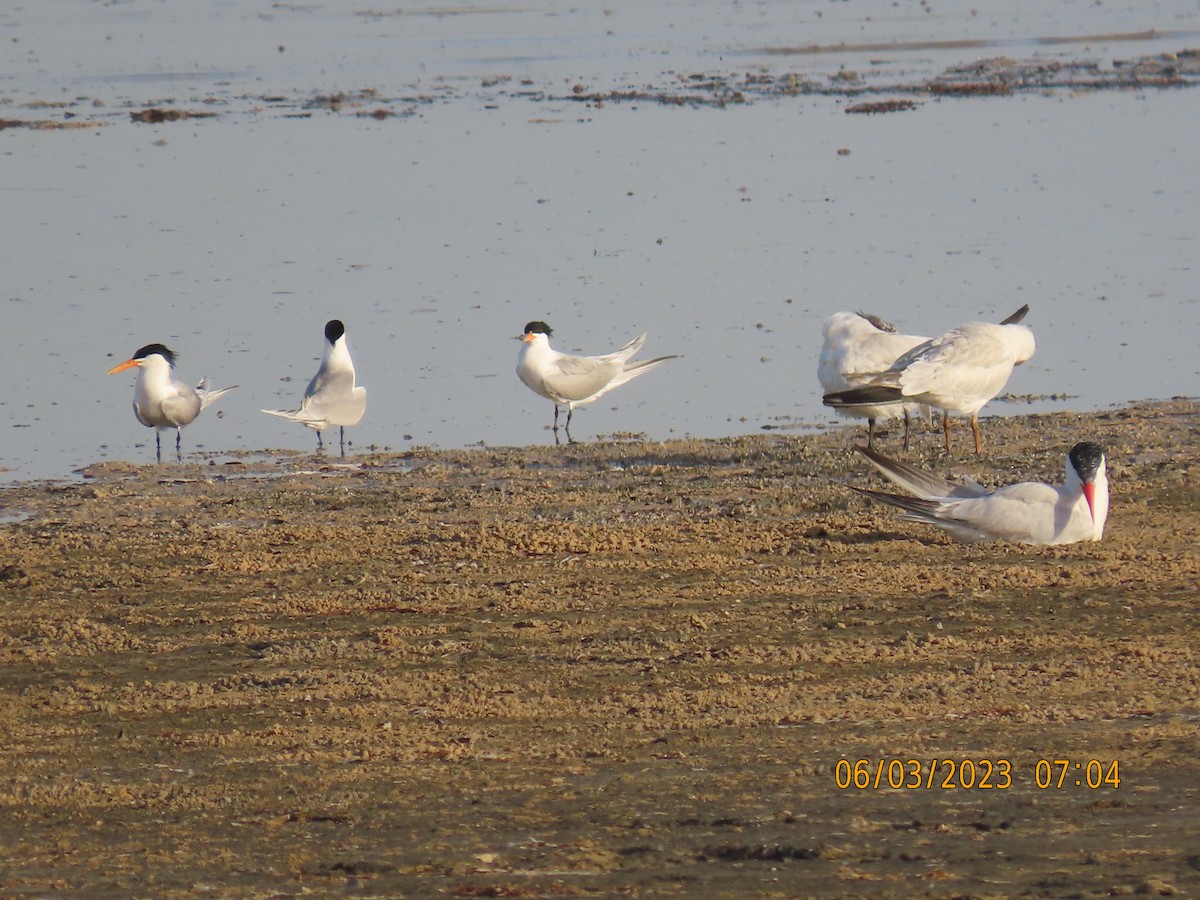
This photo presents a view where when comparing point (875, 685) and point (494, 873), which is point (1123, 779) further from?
point (494, 873)

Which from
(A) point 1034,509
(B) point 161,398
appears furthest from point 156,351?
(A) point 1034,509

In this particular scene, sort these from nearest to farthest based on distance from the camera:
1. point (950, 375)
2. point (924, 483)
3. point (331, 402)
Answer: point (924, 483) → point (950, 375) → point (331, 402)

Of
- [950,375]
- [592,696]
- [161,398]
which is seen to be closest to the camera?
[592,696]

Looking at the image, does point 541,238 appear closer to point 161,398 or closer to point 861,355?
point 161,398

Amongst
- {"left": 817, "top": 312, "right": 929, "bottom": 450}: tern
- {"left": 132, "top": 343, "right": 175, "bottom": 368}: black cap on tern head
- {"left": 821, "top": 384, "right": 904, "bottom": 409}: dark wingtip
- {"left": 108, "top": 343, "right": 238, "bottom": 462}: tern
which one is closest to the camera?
{"left": 821, "top": 384, "right": 904, "bottom": 409}: dark wingtip

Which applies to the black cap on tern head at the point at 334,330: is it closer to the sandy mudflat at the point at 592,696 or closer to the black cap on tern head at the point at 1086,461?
the sandy mudflat at the point at 592,696

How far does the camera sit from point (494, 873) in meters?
4.46

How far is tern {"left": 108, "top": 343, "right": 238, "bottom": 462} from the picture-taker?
11.5 metres

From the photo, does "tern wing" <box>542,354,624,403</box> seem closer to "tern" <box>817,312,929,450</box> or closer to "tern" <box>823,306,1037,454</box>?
"tern" <box>817,312,929,450</box>

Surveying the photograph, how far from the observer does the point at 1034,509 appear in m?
7.53
